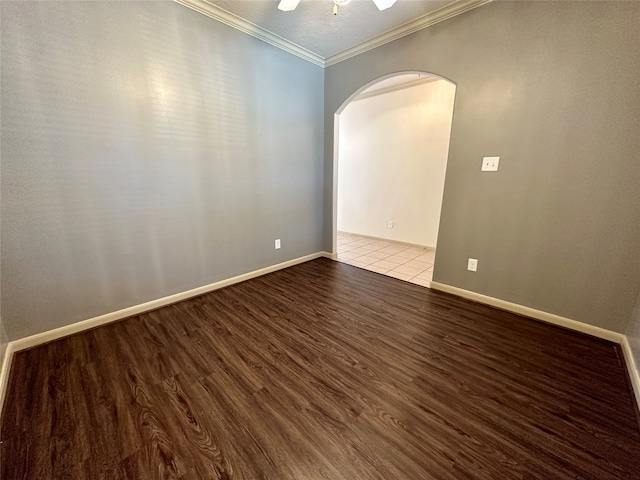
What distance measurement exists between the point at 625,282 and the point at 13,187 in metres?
4.14

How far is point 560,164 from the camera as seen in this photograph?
6.27 feet

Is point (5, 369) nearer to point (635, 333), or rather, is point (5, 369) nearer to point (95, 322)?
point (95, 322)

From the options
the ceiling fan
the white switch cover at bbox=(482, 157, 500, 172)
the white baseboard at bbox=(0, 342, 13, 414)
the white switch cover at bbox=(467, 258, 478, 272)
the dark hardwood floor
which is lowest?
the dark hardwood floor

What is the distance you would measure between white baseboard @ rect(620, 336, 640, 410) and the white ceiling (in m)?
2.73

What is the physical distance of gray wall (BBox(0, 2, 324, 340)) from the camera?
1.63 m

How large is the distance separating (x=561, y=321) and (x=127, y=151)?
3698mm

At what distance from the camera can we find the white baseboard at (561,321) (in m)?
1.55

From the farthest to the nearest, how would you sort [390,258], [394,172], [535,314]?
1. [394,172]
2. [390,258]
3. [535,314]

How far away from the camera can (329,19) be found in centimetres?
231

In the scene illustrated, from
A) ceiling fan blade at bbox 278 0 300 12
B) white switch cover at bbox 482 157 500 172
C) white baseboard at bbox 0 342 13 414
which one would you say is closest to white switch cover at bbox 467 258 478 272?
white switch cover at bbox 482 157 500 172

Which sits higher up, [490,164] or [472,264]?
[490,164]

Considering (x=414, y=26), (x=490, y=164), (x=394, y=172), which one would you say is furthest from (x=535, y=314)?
(x=394, y=172)

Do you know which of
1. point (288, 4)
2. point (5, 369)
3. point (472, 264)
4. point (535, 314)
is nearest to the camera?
point (5, 369)

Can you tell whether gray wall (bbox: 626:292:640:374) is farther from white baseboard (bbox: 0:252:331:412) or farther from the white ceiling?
white baseboard (bbox: 0:252:331:412)
